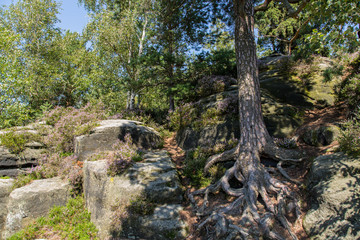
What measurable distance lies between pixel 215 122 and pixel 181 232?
589 cm

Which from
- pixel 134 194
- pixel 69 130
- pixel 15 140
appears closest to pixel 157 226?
pixel 134 194

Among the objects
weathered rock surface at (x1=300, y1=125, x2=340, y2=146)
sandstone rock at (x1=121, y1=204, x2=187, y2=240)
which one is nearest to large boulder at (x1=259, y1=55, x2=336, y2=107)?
weathered rock surface at (x1=300, y1=125, x2=340, y2=146)

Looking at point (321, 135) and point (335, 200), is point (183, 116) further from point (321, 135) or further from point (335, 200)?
point (335, 200)

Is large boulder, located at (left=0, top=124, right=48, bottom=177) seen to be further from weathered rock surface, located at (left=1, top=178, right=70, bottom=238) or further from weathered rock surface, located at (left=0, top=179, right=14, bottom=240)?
weathered rock surface, located at (left=1, top=178, right=70, bottom=238)

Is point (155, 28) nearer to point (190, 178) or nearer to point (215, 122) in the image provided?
point (215, 122)

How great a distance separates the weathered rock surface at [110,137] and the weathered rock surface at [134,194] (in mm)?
1687

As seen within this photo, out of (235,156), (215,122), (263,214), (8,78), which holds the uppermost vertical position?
(8,78)

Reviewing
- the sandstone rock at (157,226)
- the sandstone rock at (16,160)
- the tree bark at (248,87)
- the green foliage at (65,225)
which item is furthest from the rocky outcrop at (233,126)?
the sandstone rock at (16,160)

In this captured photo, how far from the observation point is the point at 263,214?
5738mm

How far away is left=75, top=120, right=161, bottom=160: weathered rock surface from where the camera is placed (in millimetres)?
9883

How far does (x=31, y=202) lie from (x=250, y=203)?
800 cm

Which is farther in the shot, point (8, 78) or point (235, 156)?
point (8, 78)

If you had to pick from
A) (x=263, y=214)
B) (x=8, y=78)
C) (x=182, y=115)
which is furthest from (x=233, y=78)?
(x=8, y=78)

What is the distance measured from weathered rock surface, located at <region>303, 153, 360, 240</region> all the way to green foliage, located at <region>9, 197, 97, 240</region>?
6682 millimetres
